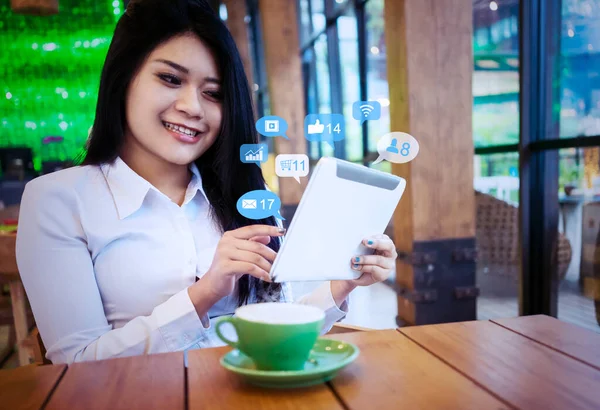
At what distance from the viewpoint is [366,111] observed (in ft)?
3.80

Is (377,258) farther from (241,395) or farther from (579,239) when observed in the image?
(579,239)

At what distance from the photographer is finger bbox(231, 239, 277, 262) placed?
89 centimetres

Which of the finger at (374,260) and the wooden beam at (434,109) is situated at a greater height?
the wooden beam at (434,109)

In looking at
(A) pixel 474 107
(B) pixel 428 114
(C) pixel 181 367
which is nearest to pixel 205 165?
(C) pixel 181 367

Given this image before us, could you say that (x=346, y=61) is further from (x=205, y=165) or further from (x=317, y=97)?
(x=205, y=165)

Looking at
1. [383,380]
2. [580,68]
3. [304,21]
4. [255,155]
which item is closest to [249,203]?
[255,155]

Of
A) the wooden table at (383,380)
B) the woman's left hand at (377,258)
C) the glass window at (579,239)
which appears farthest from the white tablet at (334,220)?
the glass window at (579,239)

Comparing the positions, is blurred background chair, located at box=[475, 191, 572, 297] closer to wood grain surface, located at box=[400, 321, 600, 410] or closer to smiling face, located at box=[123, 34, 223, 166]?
wood grain surface, located at box=[400, 321, 600, 410]

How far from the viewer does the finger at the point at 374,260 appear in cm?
91

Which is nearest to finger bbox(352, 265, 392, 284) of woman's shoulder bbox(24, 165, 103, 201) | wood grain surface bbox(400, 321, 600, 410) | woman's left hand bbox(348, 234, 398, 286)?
woman's left hand bbox(348, 234, 398, 286)

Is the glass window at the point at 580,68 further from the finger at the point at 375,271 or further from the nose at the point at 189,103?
the nose at the point at 189,103

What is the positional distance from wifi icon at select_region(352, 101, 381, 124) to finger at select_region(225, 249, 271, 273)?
447 millimetres

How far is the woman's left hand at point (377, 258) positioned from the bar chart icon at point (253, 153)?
312 mm

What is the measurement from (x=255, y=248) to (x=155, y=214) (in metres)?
0.28
